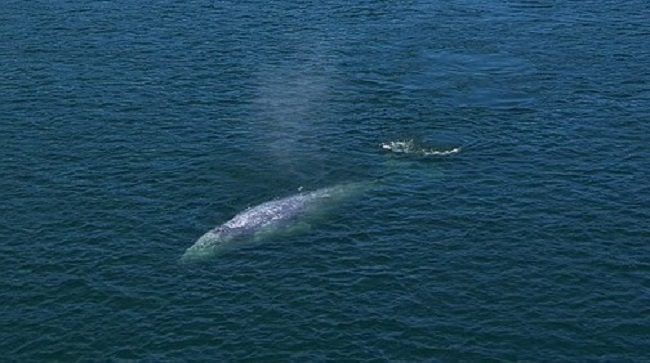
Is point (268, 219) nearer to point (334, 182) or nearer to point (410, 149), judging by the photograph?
point (334, 182)

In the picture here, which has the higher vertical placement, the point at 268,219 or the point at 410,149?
the point at 410,149

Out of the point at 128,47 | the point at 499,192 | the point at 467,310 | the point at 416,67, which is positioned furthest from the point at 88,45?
the point at 467,310

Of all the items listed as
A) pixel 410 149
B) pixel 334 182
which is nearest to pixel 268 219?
pixel 334 182

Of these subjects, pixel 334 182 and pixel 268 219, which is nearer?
pixel 268 219

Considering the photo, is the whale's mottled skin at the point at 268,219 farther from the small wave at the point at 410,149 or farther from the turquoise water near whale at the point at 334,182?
the small wave at the point at 410,149

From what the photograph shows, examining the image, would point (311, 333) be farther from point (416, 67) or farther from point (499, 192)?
point (416, 67)

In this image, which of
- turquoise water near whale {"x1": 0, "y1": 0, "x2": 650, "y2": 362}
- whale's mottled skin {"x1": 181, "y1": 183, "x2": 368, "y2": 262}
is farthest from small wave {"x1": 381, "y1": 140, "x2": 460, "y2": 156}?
whale's mottled skin {"x1": 181, "y1": 183, "x2": 368, "y2": 262}

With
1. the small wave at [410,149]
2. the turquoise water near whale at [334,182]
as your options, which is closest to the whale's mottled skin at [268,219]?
the turquoise water near whale at [334,182]
